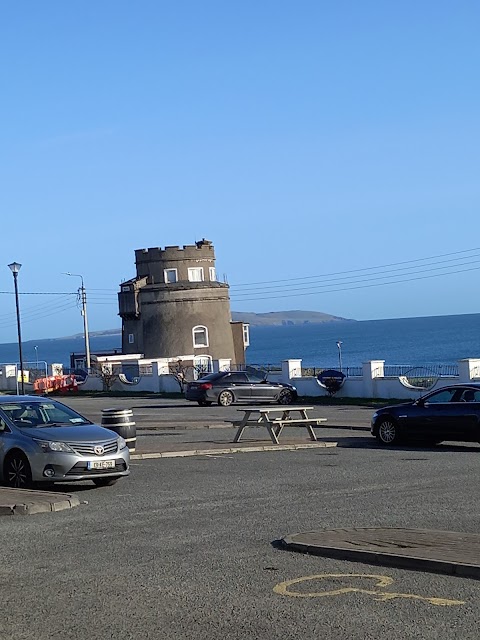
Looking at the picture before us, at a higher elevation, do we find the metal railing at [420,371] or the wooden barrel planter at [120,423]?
the metal railing at [420,371]

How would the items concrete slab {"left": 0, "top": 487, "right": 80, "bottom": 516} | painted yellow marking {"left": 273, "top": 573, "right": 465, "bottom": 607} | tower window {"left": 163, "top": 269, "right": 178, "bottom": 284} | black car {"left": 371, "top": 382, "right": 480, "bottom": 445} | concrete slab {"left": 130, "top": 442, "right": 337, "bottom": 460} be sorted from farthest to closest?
tower window {"left": 163, "top": 269, "right": 178, "bottom": 284} < black car {"left": 371, "top": 382, "right": 480, "bottom": 445} < concrete slab {"left": 130, "top": 442, "right": 337, "bottom": 460} < concrete slab {"left": 0, "top": 487, "right": 80, "bottom": 516} < painted yellow marking {"left": 273, "top": 573, "right": 465, "bottom": 607}

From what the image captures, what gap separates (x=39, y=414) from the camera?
1806 cm

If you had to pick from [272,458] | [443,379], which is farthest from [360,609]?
[443,379]

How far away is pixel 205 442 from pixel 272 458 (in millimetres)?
3828

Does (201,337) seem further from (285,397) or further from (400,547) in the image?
(400,547)

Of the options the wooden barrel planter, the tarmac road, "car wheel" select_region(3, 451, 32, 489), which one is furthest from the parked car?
"car wheel" select_region(3, 451, 32, 489)

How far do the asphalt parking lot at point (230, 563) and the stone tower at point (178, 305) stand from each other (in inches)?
2430

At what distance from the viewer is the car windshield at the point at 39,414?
58.0ft

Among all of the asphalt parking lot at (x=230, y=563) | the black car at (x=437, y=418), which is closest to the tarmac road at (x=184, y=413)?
the black car at (x=437, y=418)

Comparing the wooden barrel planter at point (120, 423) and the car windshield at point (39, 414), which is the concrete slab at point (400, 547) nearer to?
the car windshield at point (39, 414)

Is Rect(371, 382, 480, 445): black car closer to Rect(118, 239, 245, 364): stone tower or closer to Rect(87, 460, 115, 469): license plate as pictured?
Rect(87, 460, 115, 469): license plate

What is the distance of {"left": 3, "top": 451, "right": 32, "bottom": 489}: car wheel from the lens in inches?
660

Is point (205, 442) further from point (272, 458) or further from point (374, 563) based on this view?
point (374, 563)

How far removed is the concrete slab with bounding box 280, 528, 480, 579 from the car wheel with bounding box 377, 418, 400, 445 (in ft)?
42.9
